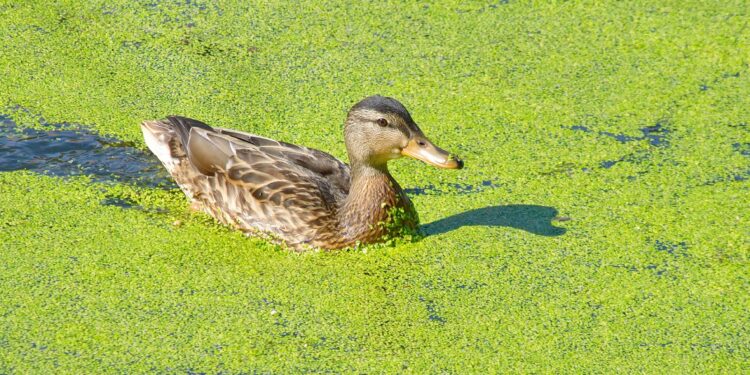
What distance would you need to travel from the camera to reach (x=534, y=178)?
6.84 meters

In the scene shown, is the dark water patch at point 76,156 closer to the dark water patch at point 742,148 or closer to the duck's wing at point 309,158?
the duck's wing at point 309,158

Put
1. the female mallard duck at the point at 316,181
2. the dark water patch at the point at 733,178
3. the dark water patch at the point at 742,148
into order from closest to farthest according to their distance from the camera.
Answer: the female mallard duck at the point at 316,181 → the dark water patch at the point at 733,178 → the dark water patch at the point at 742,148

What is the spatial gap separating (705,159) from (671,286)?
1519mm

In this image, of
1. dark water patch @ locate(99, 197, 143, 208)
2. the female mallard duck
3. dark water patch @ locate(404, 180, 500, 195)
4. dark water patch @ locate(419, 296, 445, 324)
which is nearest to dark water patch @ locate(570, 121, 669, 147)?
dark water patch @ locate(404, 180, 500, 195)

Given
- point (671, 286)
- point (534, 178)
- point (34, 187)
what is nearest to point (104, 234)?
point (34, 187)

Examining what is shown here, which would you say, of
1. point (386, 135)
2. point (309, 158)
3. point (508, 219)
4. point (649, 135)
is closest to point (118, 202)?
point (309, 158)

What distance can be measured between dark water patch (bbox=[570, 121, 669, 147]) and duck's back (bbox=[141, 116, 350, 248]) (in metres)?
1.81

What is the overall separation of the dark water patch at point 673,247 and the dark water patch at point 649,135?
118 centimetres

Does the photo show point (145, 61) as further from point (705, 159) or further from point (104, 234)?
point (705, 159)

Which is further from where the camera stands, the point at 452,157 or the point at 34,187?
the point at 34,187

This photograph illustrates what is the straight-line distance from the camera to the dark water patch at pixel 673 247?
6105 mm

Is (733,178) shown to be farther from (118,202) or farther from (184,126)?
(118,202)

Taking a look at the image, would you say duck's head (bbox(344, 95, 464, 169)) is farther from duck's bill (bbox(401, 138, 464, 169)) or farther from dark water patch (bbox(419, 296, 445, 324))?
dark water patch (bbox(419, 296, 445, 324))

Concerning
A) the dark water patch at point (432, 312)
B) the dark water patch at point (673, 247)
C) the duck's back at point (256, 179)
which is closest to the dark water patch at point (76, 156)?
the duck's back at point (256, 179)
